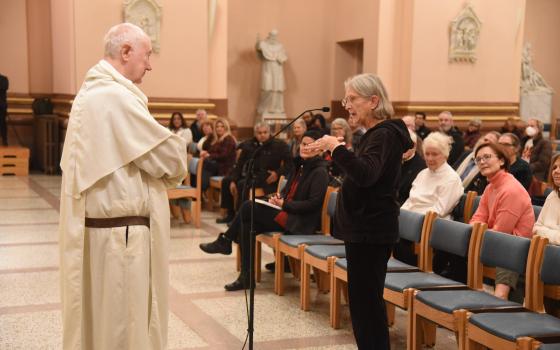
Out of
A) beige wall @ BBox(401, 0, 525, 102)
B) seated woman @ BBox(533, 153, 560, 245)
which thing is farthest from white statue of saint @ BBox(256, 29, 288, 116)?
seated woman @ BBox(533, 153, 560, 245)

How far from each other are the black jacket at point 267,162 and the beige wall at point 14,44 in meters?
7.03

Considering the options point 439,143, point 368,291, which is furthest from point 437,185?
point 368,291

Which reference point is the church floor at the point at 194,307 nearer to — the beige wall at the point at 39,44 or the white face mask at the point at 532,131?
the white face mask at the point at 532,131

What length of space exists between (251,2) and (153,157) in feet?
43.0

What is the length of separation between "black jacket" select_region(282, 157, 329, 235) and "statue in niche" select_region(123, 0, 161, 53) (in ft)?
22.9

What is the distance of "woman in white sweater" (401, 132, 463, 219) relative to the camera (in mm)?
5141

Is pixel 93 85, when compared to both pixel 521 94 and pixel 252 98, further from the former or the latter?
pixel 521 94

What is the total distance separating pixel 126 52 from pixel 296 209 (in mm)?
2794

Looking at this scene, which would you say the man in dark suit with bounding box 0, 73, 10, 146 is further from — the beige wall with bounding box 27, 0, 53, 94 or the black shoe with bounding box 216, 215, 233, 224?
the black shoe with bounding box 216, 215, 233, 224

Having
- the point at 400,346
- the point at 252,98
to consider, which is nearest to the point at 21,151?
the point at 252,98

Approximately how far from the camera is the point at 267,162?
8398 millimetres

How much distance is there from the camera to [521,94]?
16.5 m

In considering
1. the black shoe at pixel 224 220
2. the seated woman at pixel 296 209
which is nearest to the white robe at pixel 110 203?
the seated woman at pixel 296 209

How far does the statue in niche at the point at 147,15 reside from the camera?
11.6 metres
